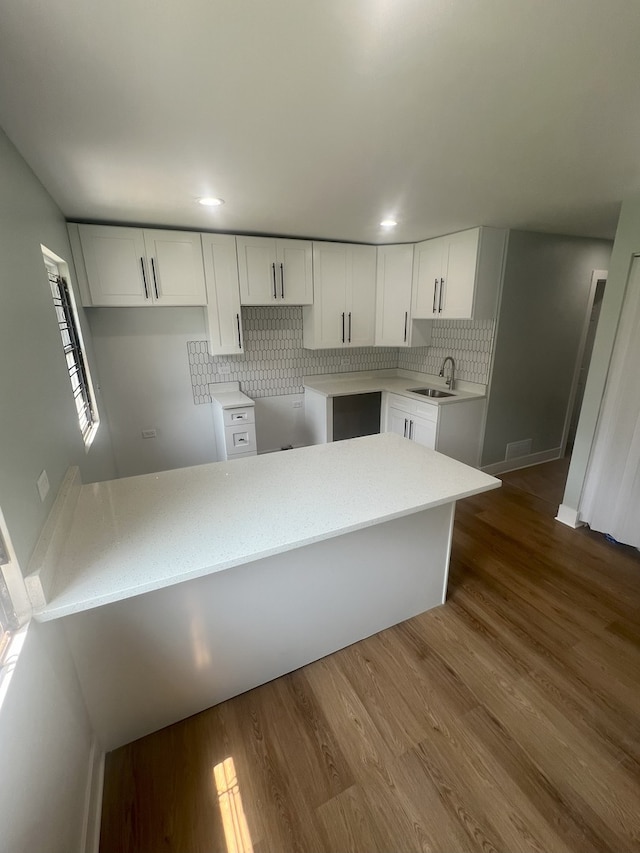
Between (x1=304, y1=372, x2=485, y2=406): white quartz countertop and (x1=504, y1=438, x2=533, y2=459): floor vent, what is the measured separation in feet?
2.49

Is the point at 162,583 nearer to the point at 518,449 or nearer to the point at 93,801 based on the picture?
the point at 93,801

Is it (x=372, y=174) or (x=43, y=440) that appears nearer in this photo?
(x=43, y=440)

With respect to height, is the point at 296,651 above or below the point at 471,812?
above

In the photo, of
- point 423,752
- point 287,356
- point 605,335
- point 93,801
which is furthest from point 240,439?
point 605,335

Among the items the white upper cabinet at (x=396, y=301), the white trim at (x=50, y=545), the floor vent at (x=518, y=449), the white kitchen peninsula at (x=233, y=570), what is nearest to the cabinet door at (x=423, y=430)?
the white upper cabinet at (x=396, y=301)

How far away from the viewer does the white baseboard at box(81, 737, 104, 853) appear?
3.68 ft

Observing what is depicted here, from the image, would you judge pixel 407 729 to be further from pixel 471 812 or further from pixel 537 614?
pixel 537 614

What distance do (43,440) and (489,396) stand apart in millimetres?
3410

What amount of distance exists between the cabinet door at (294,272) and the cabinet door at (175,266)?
0.71 metres

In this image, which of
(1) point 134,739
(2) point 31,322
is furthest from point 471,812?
(2) point 31,322

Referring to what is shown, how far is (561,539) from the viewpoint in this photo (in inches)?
108

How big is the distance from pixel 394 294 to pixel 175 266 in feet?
6.96

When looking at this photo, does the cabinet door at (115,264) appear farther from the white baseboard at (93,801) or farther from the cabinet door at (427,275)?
the white baseboard at (93,801)

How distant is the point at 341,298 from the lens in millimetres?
3719
